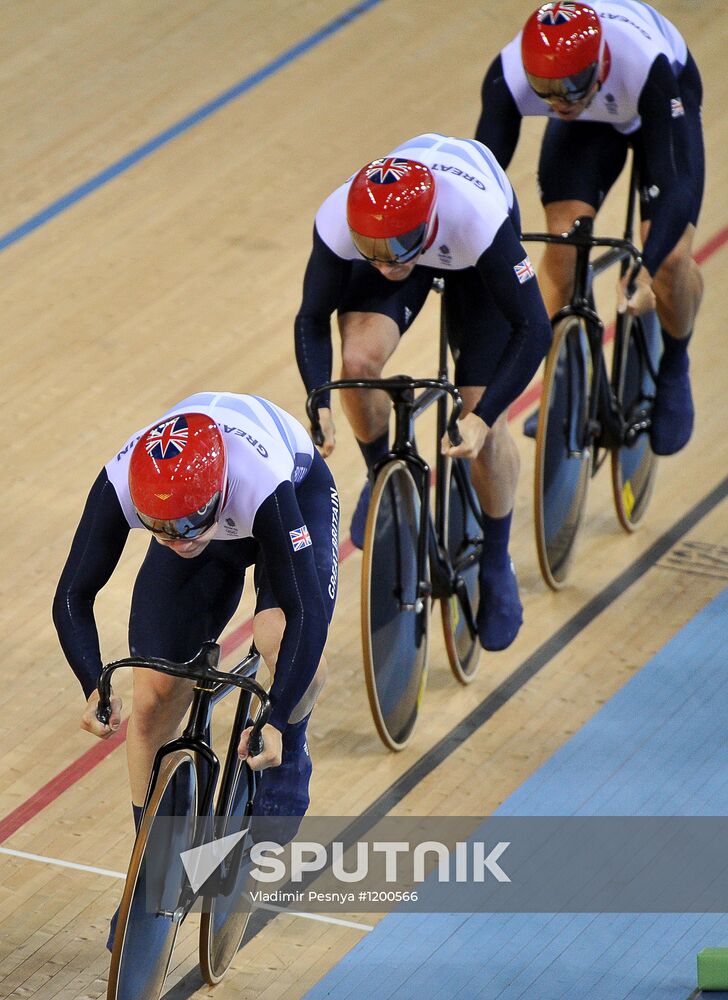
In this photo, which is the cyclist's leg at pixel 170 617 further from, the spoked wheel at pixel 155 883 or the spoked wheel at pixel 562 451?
the spoked wheel at pixel 562 451

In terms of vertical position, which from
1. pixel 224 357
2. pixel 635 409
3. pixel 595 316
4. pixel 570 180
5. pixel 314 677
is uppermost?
pixel 314 677

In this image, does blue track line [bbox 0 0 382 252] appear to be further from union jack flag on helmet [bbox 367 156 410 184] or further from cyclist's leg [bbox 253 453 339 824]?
cyclist's leg [bbox 253 453 339 824]

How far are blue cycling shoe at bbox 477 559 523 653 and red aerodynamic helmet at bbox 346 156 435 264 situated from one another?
3.29ft

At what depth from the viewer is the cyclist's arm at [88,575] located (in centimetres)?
321

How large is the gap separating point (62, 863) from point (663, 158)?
242cm

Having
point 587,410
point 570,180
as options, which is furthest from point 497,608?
point 570,180

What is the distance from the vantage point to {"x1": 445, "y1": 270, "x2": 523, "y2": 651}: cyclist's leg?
427 centimetres

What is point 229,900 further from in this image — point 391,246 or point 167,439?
point 391,246

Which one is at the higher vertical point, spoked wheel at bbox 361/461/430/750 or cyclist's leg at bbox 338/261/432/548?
cyclist's leg at bbox 338/261/432/548

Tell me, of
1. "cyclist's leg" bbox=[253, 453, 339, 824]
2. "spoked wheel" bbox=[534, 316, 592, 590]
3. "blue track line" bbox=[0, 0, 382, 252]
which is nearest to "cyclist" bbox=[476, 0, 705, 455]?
"spoked wheel" bbox=[534, 316, 592, 590]

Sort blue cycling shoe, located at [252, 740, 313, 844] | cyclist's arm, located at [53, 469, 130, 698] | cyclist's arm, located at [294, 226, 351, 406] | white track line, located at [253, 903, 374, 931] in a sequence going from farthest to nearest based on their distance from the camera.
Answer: cyclist's arm, located at [294, 226, 351, 406] → white track line, located at [253, 903, 374, 931] → blue cycling shoe, located at [252, 740, 313, 844] → cyclist's arm, located at [53, 469, 130, 698]

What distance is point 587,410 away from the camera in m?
4.98

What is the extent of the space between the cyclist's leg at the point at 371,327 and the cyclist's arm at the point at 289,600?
93cm

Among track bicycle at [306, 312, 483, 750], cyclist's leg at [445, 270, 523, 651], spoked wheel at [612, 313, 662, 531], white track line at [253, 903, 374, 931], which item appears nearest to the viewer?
white track line at [253, 903, 374, 931]
